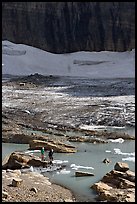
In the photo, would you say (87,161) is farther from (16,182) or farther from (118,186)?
(16,182)

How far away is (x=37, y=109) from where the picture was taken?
31.0m

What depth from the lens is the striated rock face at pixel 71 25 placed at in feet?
207

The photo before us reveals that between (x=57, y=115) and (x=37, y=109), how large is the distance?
2511 mm

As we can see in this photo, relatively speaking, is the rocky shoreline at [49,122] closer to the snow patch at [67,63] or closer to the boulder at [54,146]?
the boulder at [54,146]

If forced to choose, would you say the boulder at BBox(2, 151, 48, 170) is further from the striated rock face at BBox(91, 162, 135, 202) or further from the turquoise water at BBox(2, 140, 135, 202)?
the striated rock face at BBox(91, 162, 135, 202)

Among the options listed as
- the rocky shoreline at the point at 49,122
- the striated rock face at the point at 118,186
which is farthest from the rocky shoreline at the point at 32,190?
the striated rock face at the point at 118,186

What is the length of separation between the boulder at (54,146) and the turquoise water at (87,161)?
0.33 m

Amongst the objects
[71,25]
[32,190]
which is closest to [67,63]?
[71,25]

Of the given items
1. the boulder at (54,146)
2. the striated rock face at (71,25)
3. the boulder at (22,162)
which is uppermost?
the striated rock face at (71,25)

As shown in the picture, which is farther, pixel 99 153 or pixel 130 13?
pixel 130 13

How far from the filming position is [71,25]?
65.0 m

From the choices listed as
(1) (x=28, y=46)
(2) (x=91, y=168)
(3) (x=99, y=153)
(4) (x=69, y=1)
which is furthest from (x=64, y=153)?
(4) (x=69, y=1)

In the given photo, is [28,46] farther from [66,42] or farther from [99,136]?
[99,136]

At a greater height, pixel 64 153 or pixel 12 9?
pixel 12 9
